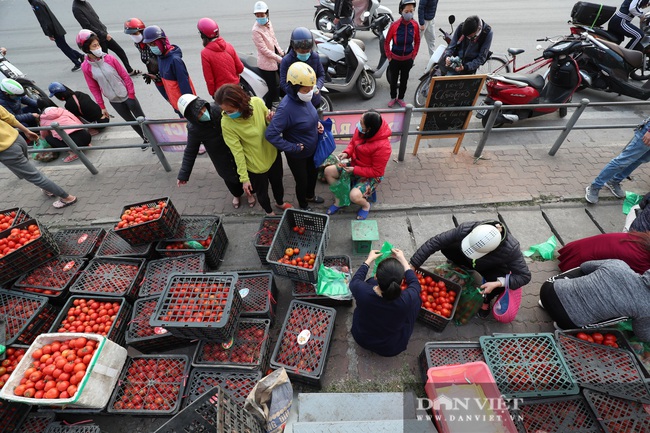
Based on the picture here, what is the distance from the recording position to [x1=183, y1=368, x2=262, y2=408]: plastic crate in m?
3.22

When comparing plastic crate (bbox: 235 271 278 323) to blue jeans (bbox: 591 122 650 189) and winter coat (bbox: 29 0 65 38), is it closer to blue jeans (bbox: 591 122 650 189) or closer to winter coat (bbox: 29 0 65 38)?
blue jeans (bbox: 591 122 650 189)

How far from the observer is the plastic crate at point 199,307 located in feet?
10.0

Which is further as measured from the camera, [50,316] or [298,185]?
Result: [298,185]

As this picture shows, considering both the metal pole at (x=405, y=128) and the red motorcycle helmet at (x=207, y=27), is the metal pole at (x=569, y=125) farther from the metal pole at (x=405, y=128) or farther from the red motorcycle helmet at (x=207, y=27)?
the red motorcycle helmet at (x=207, y=27)

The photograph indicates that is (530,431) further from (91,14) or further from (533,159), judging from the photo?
(91,14)

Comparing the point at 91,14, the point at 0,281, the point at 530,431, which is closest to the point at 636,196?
the point at 530,431

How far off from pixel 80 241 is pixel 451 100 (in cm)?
645

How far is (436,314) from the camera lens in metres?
3.61

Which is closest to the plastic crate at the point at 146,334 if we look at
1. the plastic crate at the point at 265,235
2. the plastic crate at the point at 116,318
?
the plastic crate at the point at 116,318

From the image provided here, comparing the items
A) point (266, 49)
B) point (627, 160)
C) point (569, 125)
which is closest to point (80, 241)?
point (266, 49)

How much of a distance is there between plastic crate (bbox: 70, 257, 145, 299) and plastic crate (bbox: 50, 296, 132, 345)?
0.08 metres

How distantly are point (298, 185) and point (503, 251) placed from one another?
118 inches

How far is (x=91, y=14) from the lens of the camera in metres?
8.68

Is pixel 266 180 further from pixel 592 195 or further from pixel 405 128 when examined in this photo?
pixel 592 195
